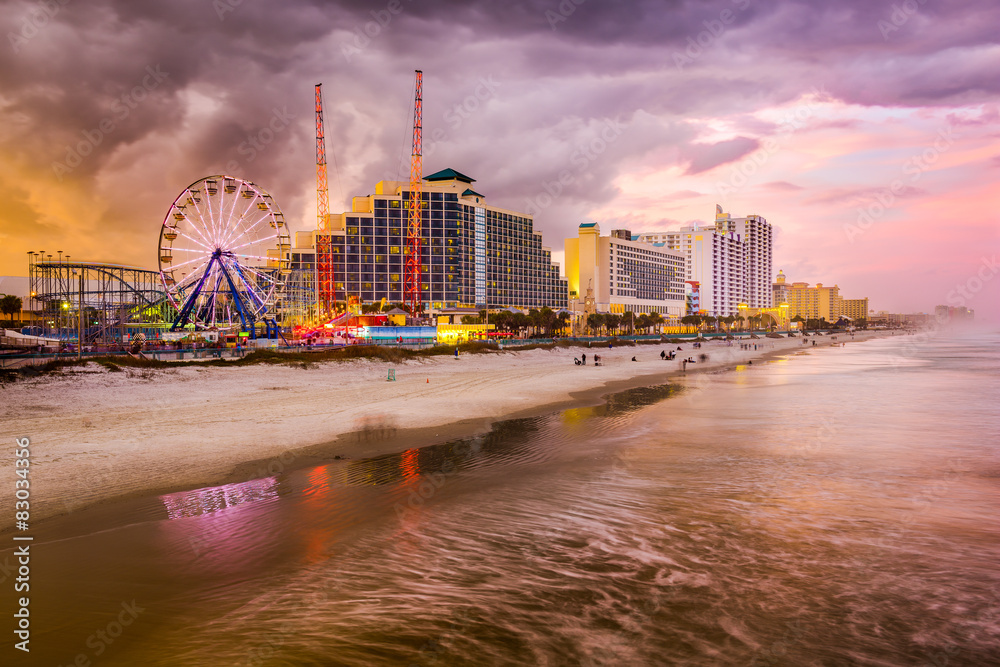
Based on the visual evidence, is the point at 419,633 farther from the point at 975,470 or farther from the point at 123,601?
the point at 975,470

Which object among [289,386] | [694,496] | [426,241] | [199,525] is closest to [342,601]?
[199,525]

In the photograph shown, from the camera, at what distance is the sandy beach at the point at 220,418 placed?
1616cm

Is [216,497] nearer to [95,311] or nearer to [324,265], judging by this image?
[95,311]

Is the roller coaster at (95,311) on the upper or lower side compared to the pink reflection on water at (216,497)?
upper

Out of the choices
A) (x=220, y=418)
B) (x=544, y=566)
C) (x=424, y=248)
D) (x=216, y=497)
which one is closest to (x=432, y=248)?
(x=424, y=248)

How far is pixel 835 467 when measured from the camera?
739 inches

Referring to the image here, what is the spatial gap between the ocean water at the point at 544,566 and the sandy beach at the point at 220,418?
2.23 m

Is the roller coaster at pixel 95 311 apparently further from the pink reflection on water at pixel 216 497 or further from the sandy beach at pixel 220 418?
the pink reflection on water at pixel 216 497

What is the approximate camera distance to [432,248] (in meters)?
167

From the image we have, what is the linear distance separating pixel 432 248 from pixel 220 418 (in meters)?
146

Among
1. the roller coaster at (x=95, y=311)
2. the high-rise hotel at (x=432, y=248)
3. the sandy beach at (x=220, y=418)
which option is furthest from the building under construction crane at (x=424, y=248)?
the sandy beach at (x=220, y=418)

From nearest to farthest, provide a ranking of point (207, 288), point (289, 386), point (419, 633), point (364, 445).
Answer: point (419, 633)
point (364, 445)
point (289, 386)
point (207, 288)

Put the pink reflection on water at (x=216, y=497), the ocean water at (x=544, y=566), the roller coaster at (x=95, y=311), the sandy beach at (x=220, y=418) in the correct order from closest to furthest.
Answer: the ocean water at (x=544, y=566), the pink reflection on water at (x=216, y=497), the sandy beach at (x=220, y=418), the roller coaster at (x=95, y=311)

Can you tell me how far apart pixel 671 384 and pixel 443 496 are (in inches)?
1471
